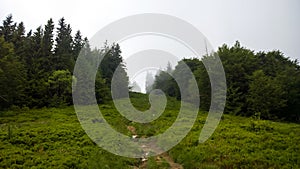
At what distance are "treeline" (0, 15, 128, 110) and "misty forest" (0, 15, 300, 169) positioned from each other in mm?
143

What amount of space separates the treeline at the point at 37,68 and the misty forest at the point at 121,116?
143mm

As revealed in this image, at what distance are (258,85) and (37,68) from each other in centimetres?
3439

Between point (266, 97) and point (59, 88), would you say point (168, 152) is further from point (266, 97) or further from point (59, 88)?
point (59, 88)

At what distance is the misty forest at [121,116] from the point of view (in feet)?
44.0

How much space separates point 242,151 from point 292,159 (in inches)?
96.6

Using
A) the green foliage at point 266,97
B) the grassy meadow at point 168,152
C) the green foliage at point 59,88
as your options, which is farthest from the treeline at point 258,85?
the green foliage at point 59,88

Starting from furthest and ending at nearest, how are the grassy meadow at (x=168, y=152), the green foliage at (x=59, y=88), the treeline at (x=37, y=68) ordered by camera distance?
the green foliage at (x=59, y=88) → the treeline at (x=37, y=68) → the grassy meadow at (x=168, y=152)

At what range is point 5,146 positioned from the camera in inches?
610

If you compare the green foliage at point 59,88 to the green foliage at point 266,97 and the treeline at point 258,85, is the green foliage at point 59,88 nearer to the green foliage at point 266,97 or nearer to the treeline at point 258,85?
the treeline at point 258,85

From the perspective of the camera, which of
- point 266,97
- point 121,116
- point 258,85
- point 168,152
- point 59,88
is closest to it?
point 168,152

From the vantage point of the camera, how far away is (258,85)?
35594 millimetres

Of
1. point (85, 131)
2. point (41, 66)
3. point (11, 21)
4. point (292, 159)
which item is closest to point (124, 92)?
point (41, 66)

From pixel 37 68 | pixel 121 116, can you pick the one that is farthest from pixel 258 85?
pixel 37 68

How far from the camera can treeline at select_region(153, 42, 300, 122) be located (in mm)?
35219
